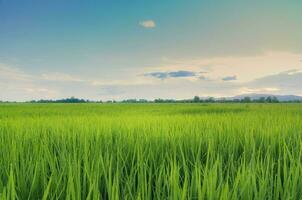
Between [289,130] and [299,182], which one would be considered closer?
[299,182]

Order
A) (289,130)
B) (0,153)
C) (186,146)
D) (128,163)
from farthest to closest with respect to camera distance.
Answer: (289,130) < (186,146) < (0,153) < (128,163)

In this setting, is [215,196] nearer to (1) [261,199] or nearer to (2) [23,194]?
(1) [261,199]

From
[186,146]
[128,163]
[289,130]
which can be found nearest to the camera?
[128,163]

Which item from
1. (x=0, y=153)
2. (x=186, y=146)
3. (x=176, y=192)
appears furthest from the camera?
(x=186, y=146)

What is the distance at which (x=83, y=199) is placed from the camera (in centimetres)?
102

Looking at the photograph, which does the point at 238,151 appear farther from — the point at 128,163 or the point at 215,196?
the point at 215,196

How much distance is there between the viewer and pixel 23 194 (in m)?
1.12

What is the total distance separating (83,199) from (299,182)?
0.93 metres

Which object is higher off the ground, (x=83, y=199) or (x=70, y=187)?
(x=70, y=187)

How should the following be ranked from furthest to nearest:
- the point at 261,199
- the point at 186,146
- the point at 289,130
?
1. the point at 289,130
2. the point at 186,146
3. the point at 261,199

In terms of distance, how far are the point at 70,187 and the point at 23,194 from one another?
422mm

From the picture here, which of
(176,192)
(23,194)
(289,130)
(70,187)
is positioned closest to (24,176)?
(23,194)

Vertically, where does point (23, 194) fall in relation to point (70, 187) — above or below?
below

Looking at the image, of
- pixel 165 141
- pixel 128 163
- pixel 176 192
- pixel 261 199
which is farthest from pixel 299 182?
pixel 165 141
